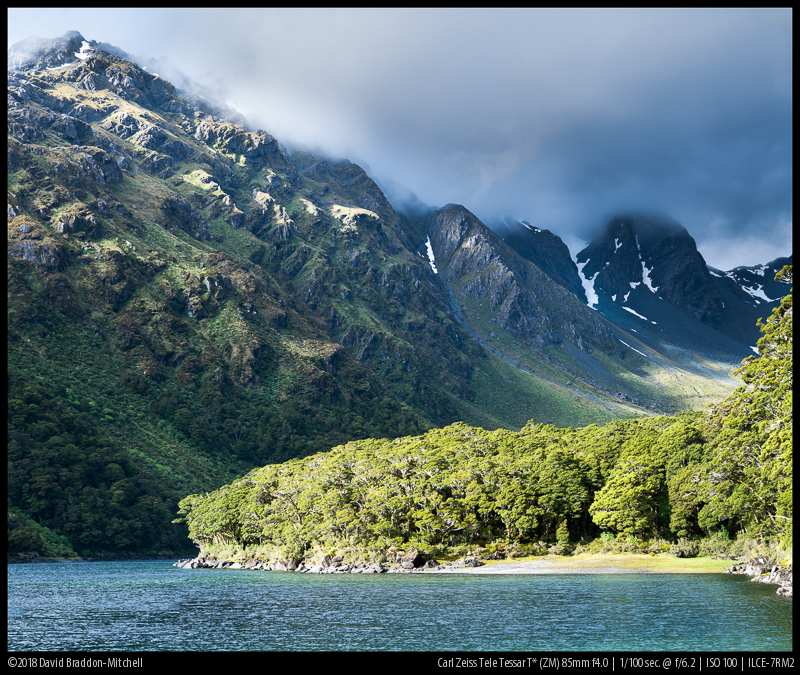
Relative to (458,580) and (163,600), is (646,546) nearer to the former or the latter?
(458,580)

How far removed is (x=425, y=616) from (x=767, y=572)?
36314mm

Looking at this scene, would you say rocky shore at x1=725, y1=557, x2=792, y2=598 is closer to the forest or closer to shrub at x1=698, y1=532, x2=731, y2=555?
the forest

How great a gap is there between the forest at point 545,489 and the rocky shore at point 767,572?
2.88m

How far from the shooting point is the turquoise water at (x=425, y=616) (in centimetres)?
3350

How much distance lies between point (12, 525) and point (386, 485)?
87.0m

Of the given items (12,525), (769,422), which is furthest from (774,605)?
(12,525)

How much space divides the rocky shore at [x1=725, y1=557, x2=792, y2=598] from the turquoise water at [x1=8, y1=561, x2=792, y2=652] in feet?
3.89

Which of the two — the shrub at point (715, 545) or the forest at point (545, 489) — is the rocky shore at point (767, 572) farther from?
the shrub at point (715, 545)

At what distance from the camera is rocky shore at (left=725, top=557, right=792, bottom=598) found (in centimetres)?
4464

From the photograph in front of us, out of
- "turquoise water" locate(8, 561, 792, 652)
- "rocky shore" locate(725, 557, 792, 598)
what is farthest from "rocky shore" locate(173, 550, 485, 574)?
"rocky shore" locate(725, 557, 792, 598)

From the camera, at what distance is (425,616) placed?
4209cm
